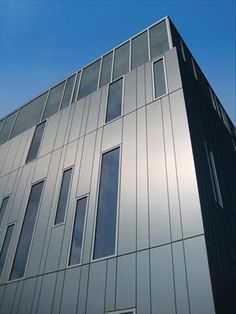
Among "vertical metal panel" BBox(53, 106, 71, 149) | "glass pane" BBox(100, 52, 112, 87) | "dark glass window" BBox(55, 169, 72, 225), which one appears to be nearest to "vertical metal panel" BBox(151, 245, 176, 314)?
"dark glass window" BBox(55, 169, 72, 225)

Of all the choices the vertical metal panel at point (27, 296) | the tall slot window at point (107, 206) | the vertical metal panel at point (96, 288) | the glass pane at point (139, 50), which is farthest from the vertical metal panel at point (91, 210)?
the glass pane at point (139, 50)

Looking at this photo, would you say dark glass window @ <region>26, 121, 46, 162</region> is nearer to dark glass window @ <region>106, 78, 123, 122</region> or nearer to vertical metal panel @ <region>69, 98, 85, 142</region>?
vertical metal panel @ <region>69, 98, 85, 142</region>

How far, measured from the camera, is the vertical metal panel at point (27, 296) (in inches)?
357

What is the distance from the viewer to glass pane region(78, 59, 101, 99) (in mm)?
14255

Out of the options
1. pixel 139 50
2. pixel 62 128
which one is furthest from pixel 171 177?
pixel 139 50

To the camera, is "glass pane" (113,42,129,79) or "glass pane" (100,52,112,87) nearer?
"glass pane" (113,42,129,79)

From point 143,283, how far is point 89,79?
34.9 feet

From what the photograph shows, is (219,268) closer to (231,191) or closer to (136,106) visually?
(231,191)

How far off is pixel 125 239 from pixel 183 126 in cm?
366

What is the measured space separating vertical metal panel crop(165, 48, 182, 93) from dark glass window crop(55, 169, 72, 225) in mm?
4841

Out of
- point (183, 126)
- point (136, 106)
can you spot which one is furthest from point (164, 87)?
point (183, 126)

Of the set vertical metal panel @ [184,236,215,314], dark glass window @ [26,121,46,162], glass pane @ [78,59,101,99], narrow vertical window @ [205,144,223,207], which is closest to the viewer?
vertical metal panel @ [184,236,215,314]

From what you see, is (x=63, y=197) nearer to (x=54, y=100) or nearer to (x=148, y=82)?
(x=148, y=82)

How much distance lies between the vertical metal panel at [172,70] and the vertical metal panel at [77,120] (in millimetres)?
4232
